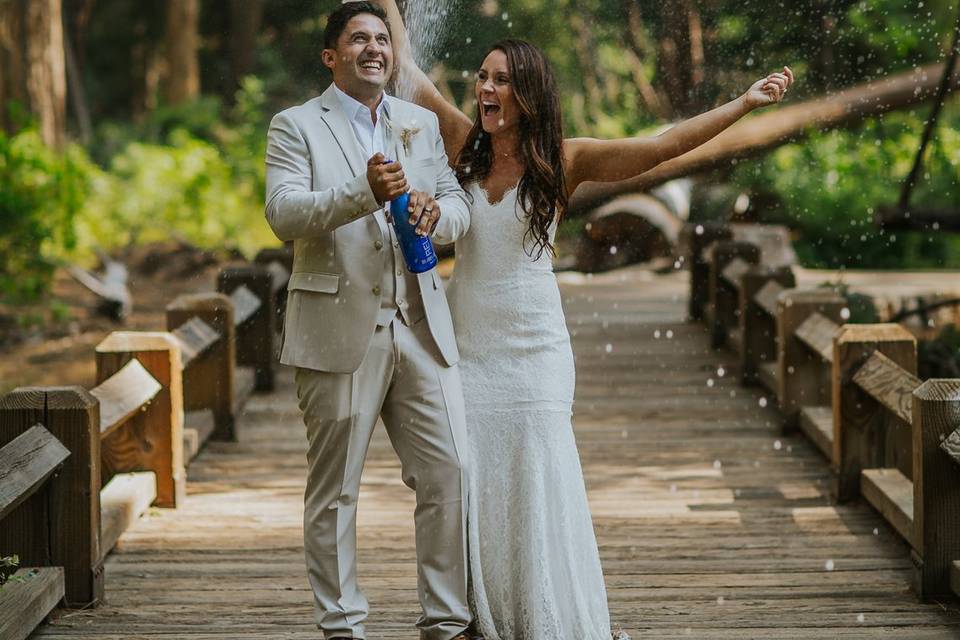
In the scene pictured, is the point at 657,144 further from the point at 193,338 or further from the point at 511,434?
the point at 193,338

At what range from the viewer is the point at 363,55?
11.3 feet

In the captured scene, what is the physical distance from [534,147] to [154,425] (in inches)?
104

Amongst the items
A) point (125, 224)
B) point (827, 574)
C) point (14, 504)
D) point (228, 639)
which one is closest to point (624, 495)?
point (827, 574)

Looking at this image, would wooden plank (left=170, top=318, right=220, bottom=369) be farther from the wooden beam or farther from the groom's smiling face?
the wooden beam

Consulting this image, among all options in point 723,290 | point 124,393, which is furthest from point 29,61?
point 124,393

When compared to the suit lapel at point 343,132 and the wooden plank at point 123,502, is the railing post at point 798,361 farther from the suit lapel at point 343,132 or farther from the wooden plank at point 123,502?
the suit lapel at point 343,132

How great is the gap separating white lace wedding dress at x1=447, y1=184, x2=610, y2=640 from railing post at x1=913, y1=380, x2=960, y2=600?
4.05 ft

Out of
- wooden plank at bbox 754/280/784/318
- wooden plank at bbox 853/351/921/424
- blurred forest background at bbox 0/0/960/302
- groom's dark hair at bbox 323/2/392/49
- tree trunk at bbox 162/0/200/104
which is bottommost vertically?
wooden plank at bbox 853/351/921/424

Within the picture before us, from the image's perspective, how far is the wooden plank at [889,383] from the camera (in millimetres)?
4891

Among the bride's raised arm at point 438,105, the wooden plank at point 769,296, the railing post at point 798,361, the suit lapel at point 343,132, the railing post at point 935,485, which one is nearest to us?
the suit lapel at point 343,132

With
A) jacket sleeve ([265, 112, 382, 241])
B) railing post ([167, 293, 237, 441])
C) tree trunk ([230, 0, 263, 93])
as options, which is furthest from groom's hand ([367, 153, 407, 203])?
tree trunk ([230, 0, 263, 93])

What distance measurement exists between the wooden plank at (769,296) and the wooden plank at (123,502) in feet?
12.1

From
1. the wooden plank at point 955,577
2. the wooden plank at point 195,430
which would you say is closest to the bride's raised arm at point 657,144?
the wooden plank at point 955,577

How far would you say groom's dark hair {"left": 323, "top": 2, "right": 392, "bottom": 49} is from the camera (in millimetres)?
3447
